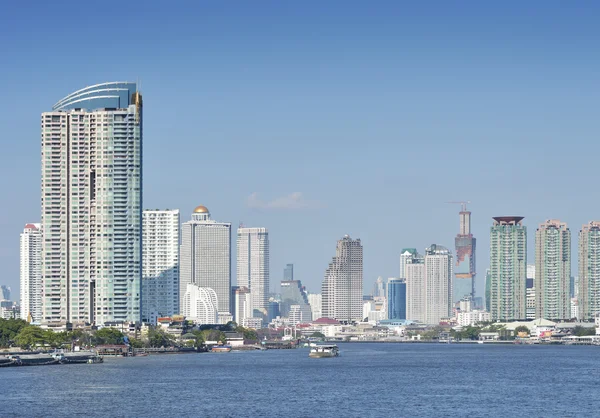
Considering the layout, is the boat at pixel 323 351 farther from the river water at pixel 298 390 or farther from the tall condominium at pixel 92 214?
the river water at pixel 298 390

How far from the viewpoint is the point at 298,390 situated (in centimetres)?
10562

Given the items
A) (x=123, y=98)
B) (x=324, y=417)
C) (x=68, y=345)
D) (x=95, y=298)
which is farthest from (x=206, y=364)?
(x=324, y=417)

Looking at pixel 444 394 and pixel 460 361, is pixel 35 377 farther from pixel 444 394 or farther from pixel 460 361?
pixel 460 361

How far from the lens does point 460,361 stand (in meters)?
169

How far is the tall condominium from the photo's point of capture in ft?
627

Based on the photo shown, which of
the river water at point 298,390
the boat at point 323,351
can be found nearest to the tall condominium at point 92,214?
the boat at point 323,351

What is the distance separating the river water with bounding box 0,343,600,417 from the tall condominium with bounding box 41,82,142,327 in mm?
42995

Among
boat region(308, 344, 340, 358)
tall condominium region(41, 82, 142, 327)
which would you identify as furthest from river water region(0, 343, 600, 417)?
tall condominium region(41, 82, 142, 327)

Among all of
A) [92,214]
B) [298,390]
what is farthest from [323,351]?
[298,390]

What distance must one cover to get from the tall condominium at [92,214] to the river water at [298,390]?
43.0 m

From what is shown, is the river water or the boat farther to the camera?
the boat

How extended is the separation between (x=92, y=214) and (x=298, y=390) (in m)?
92.1

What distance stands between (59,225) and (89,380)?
80.1m

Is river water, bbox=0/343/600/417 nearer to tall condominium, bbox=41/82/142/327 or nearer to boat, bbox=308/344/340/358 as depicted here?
boat, bbox=308/344/340/358
